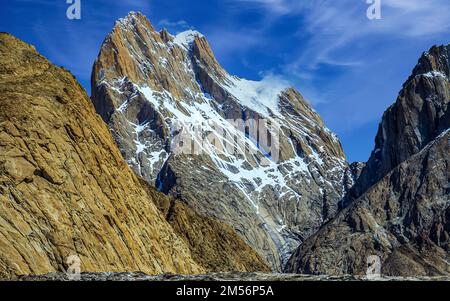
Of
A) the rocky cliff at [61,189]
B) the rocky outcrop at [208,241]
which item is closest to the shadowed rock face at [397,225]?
the rocky outcrop at [208,241]

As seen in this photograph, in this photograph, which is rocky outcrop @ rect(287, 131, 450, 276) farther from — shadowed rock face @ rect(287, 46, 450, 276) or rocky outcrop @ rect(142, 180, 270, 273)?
rocky outcrop @ rect(142, 180, 270, 273)

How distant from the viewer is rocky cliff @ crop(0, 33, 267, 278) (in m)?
37.5

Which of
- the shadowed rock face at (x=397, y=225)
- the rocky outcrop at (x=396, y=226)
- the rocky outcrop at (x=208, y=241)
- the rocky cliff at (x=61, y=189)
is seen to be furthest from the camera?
the shadowed rock face at (x=397, y=225)

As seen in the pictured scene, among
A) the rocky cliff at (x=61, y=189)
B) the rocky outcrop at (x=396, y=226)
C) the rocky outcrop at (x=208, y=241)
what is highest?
the rocky outcrop at (x=396, y=226)

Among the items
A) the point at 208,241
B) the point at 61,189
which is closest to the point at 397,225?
the point at 208,241

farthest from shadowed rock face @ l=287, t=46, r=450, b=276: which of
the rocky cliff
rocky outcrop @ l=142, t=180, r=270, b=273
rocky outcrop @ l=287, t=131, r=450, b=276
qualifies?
the rocky cliff

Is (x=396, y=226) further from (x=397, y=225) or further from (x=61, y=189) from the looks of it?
(x=61, y=189)

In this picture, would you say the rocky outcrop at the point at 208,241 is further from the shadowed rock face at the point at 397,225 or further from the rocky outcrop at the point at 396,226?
the shadowed rock face at the point at 397,225

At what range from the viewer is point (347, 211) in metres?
188

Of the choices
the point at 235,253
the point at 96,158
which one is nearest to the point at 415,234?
the point at 235,253

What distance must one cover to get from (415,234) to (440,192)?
14.3m

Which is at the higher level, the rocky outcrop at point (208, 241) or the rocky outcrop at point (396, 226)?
the rocky outcrop at point (396, 226)

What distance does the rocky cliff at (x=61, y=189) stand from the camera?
37500mm
